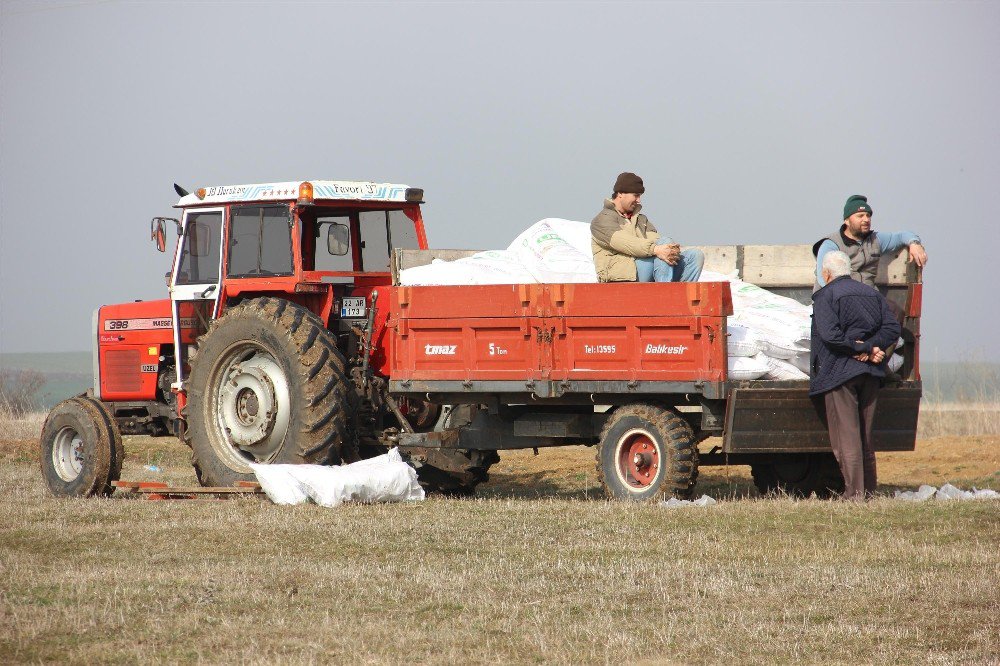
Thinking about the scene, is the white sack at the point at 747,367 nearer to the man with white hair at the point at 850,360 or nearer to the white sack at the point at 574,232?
the man with white hair at the point at 850,360

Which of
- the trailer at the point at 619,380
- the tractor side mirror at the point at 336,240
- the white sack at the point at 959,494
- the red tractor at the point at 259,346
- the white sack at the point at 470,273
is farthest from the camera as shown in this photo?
the tractor side mirror at the point at 336,240

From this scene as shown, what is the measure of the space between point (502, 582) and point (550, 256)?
16.4 feet

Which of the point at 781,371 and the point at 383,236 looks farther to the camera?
the point at 383,236

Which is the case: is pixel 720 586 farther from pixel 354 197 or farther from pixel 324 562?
pixel 354 197

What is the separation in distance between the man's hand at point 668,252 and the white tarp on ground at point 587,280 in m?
0.44

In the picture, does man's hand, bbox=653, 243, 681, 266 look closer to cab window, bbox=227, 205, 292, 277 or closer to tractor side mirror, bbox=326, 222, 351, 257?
tractor side mirror, bbox=326, 222, 351, 257

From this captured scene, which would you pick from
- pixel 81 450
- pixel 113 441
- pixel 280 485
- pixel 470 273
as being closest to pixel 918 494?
pixel 470 273

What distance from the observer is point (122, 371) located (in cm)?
1388

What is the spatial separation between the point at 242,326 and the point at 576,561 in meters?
5.08

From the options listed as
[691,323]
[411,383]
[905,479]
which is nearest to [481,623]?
[691,323]

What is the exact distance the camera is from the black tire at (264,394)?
11.9m

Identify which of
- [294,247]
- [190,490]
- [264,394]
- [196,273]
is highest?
[294,247]

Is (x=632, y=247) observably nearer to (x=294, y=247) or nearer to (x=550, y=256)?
(x=550, y=256)

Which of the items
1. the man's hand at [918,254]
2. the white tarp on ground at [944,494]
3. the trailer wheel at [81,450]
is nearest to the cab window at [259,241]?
the trailer wheel at [81,450]
